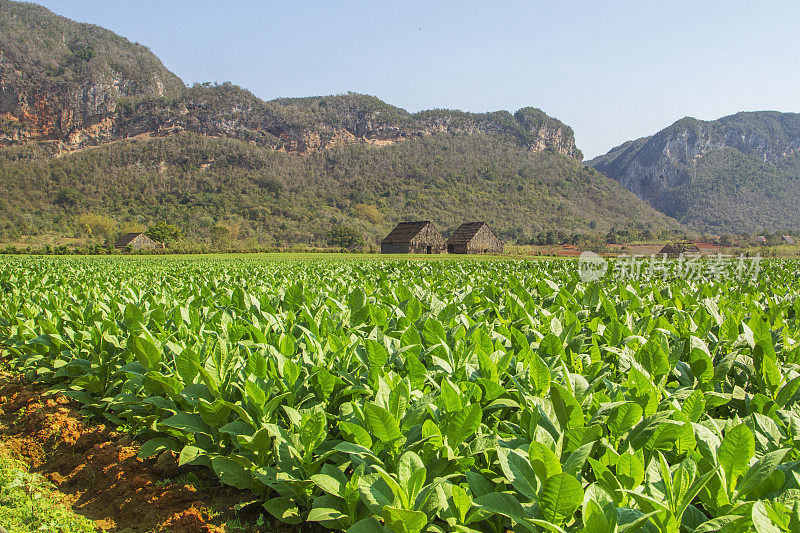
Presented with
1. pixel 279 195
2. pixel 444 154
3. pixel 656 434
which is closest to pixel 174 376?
pixel 656 434

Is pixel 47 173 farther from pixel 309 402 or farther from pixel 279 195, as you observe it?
pixel 309 402

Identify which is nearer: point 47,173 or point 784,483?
point 784,483

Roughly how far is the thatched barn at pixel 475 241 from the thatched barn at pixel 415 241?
176 cm

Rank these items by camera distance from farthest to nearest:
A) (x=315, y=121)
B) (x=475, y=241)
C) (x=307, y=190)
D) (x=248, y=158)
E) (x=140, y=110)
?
(x=315, y=121), (x=140, y=110), (x=248, y=158), (x=307, y=190), (x=475, y=241)

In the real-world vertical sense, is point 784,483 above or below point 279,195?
below

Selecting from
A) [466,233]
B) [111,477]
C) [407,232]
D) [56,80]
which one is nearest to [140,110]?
[56,80]

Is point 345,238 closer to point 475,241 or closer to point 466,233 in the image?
point 466,233

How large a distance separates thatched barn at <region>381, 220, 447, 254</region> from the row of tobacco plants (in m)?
48.9

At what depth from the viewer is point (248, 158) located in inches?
3989

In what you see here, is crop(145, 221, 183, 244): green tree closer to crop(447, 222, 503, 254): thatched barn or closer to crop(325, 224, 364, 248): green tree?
crop(325, 224, 364, 248): green tree

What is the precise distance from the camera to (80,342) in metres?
4.09

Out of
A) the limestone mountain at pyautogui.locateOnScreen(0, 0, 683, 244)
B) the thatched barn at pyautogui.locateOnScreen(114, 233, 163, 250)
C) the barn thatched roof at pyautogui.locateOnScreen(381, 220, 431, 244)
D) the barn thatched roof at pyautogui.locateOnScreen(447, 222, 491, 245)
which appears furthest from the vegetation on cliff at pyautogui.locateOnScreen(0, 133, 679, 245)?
the barn thatched roof at pyautogui.locateOnScreen(447, 222, 491, 245)

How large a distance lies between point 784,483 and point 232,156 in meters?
108

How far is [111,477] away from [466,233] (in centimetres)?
5286
